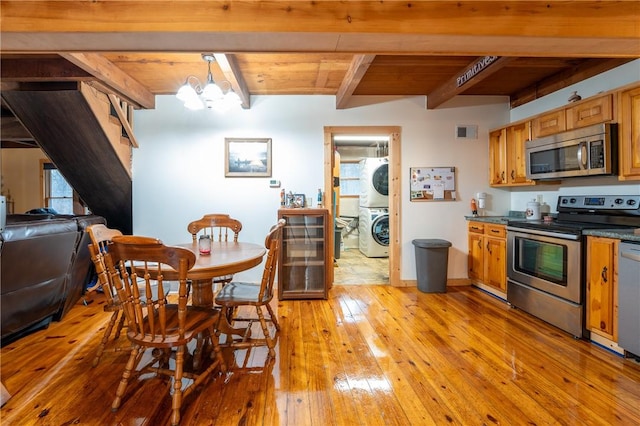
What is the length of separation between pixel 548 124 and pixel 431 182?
136 centimetres

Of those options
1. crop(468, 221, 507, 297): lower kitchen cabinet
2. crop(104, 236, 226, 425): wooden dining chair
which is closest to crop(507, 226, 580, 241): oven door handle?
crop(468, 221, 507, 297): lower kitchen cabinet

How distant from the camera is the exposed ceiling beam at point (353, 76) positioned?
2.66 metres

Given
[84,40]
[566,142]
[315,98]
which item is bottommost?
[566,142]

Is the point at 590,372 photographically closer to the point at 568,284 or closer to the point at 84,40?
the point at 568,284

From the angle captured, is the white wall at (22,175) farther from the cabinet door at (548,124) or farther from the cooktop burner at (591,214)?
the cabinet door at (548,124)

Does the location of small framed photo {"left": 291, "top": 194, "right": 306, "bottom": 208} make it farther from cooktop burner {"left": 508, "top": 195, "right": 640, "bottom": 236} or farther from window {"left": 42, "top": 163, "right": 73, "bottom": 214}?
window {"left": 42, "top": 163, "right": 73, "bottom": 214}

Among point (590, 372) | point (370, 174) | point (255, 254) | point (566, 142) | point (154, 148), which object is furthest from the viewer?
point (370, 174)

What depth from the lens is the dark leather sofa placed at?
2.21 m

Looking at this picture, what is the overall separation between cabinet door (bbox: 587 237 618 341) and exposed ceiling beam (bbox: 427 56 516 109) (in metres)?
1.63

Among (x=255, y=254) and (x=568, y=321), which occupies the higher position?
(x=255, y=254)

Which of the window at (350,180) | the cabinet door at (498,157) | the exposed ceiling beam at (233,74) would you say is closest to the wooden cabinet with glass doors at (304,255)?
the exposed ceiling beam at (233,74)

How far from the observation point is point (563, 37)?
1603mm

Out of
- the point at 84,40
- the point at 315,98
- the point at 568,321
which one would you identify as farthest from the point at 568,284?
the point at 84,40

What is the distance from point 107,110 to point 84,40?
192cm
